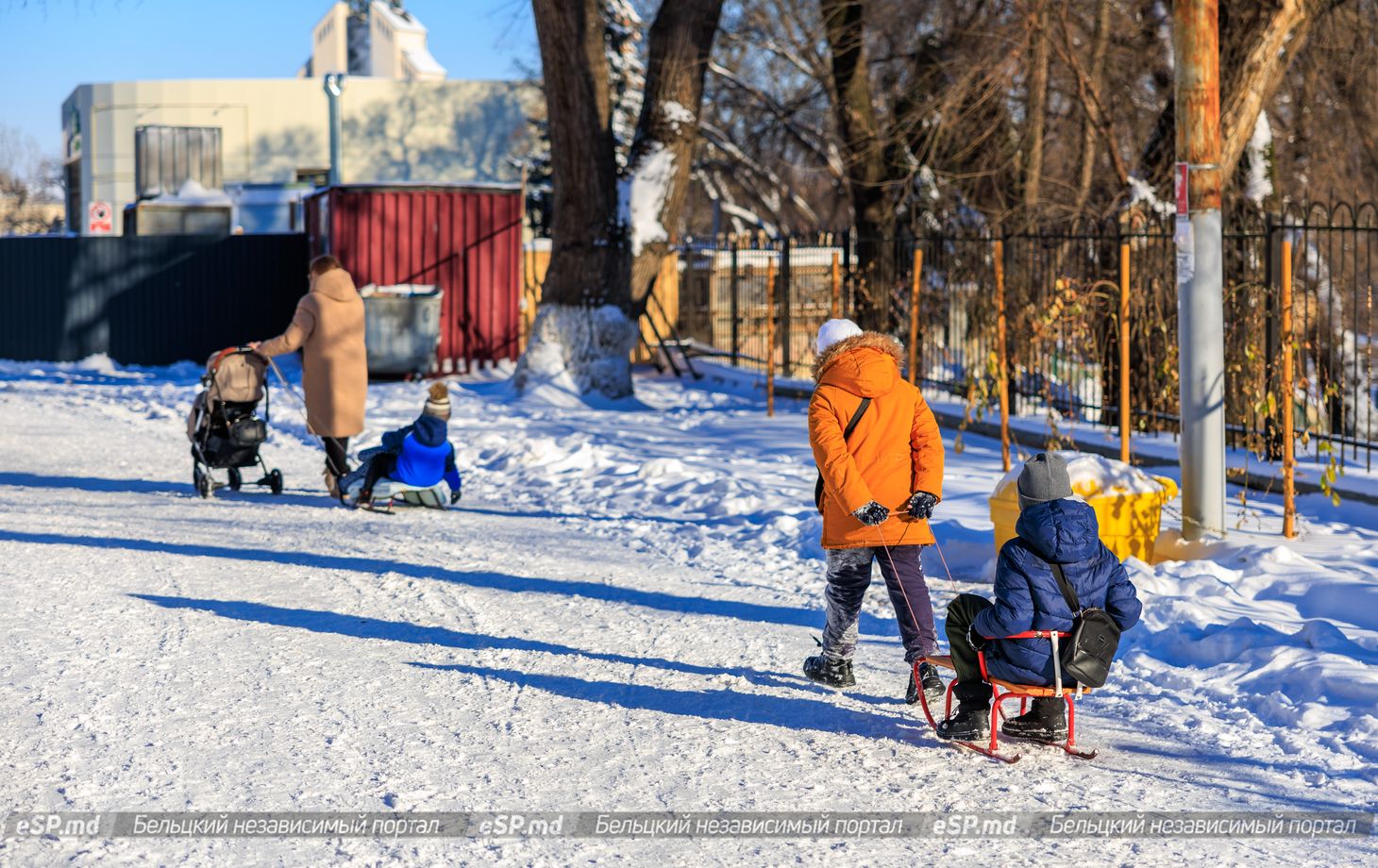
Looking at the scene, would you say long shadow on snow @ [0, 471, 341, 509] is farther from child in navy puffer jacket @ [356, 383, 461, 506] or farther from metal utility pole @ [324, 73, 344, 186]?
metal utility pole @ [324, 73, 344, 186]

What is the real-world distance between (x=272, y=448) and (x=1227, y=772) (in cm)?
1105

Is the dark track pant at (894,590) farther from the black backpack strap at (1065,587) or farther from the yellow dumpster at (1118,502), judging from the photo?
the yellow dumpster at (1118,502)

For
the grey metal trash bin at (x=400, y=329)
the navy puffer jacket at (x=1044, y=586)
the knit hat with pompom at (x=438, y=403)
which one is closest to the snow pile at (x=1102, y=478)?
the navy puffer jacket at (x=1044, y=586)

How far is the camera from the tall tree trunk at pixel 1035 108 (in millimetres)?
17109

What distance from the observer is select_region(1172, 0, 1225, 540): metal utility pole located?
28.9 ft

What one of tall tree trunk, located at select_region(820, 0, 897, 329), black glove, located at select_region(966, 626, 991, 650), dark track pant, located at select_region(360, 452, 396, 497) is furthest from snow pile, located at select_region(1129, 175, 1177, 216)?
black glove, located at select_region(966, 626, 991, 650)

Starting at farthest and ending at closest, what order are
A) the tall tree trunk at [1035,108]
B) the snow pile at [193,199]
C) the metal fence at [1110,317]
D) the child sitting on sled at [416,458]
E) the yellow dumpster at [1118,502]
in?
the snow pile at [193,199]
the tall tree trunk at [1035,108]
the metal fence at [1110,317]
the child sitting on sled at [416,458]
the yellow dumpster at [1118,502]

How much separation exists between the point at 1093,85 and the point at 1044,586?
13641 mm

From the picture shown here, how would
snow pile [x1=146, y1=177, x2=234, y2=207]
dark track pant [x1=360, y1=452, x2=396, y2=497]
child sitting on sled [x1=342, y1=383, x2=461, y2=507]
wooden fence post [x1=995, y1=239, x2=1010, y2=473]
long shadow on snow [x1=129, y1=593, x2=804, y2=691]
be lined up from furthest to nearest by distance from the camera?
snow pile [x1=146, y1=177, x2=234, y2=207]
wooden fence post [x1=995, y1=239, x2=1010, y2=473]
dark track pant [x1=360, y1=452, x2=396, y2=497]
child sitting on sled [x1=342, y1=383, x2=461, y2=507]
long shadow on snow [x1=129, y1=593, x2=804, y2=691]

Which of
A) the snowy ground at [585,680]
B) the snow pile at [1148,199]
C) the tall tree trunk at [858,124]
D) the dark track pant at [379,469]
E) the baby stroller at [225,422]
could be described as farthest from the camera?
the tall tree trunk at [858,124]

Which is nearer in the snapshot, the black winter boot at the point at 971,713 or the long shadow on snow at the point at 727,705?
the black winter boot at the point at 971,713

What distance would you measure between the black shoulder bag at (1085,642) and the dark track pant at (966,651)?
322 mm

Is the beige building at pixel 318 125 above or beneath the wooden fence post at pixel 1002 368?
above

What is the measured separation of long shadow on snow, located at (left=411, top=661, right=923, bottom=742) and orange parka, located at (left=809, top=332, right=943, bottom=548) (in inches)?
25.2
